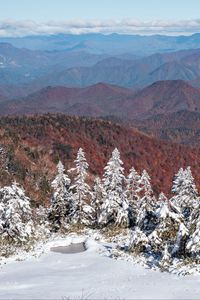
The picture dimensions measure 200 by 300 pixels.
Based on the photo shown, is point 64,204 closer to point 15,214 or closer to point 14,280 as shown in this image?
point 15,214

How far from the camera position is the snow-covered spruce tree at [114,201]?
48.4 m

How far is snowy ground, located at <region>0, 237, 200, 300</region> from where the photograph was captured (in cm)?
2558

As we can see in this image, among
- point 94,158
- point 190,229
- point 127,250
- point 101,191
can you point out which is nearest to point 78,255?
point 127,250

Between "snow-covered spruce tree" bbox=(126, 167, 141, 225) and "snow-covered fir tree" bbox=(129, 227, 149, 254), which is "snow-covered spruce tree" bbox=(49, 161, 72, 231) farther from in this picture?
"snow-covered fir tree" bbox=(129, 227, 149, 254)

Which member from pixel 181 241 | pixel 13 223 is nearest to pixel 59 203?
pixel 13 223

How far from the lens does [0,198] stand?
1905 inches

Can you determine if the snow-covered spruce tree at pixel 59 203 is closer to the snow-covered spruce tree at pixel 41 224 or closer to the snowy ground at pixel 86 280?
the snow-covered spruce tree at pixel 41 224

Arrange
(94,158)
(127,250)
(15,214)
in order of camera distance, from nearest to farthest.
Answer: (127,250) < (15,214) < (94,158)

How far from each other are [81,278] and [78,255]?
7.82 metres

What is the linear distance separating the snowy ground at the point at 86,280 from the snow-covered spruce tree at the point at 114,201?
10.4 metres

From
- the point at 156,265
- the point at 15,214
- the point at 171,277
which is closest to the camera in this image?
the point at 171,277

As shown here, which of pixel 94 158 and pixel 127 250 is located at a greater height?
pixel 127 250

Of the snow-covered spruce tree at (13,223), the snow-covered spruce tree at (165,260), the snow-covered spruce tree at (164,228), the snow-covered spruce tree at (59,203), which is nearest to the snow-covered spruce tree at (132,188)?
the snow-covered spruce tree at (59,203)

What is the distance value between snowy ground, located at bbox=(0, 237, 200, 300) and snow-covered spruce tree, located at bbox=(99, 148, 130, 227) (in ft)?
34.2
